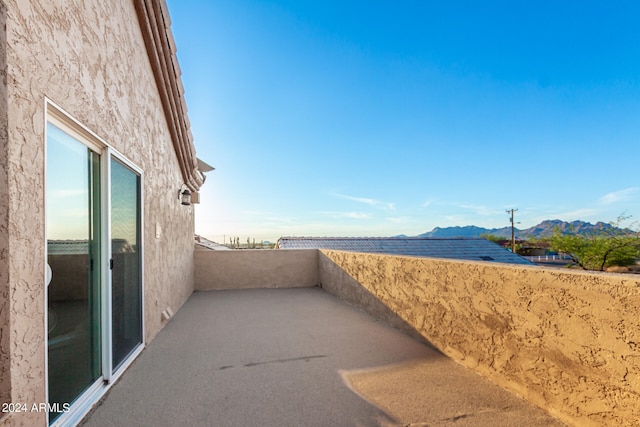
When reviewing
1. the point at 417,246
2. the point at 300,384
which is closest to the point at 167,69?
the point at 300,384

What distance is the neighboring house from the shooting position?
1.27 meters

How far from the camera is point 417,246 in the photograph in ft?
56.2

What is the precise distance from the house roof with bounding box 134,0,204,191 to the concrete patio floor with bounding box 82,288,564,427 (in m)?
3.20

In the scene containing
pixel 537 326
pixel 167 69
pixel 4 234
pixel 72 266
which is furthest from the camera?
pixel 167 69

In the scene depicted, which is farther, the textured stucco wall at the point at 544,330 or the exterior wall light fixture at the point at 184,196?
the exterior wall light fixture at the point at 184,196

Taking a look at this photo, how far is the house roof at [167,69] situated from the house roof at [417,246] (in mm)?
10695

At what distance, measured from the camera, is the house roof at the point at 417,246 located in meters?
16.0

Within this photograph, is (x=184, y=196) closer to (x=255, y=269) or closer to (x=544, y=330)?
(x=255, y=269)

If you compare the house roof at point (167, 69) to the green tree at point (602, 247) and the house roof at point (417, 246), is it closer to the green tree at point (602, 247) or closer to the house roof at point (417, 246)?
the house roof at point (417, 246)

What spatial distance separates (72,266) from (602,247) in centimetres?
2301

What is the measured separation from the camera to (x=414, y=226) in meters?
27.8

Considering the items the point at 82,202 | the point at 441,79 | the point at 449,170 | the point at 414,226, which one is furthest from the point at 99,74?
the point at 414,226

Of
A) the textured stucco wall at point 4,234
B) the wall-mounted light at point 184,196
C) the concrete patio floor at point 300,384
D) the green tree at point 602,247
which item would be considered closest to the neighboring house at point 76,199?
the textured stucco wall at point 4,234

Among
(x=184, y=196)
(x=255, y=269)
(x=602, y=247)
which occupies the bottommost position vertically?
(x=602, y=247)
